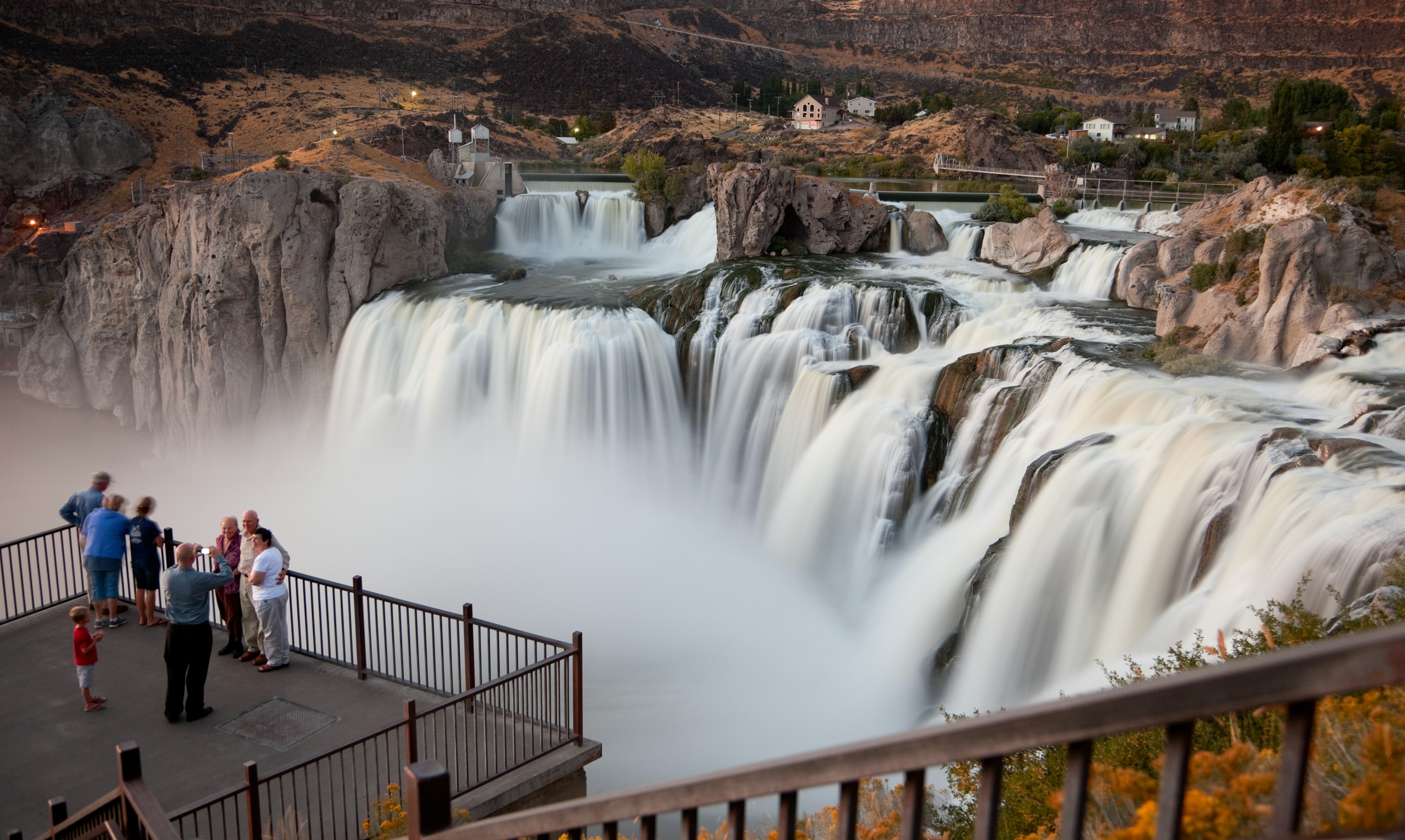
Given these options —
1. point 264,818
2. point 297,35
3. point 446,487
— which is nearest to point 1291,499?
point 264,818

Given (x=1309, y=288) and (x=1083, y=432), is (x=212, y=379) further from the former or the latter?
(x=1309, y=288)

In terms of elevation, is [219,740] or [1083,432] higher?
[1083,432]

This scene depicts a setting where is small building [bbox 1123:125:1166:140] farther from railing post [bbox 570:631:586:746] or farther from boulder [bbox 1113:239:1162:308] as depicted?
railing post [bbox 570:631:586:746]

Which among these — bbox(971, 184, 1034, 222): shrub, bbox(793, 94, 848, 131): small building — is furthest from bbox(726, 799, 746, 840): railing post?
bbox(793, 94, 848, 131): small building

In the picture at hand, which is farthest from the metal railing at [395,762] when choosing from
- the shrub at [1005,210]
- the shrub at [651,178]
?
the shrub at [651,178]

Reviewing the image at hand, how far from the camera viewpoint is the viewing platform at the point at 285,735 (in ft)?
31.1

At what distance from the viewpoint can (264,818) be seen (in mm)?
9461

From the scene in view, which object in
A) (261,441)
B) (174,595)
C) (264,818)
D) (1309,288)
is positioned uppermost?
(1309,288)

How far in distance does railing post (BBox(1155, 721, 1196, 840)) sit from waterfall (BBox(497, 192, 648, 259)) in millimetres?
37875

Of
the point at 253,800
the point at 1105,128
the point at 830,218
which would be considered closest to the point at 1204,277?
the point at 830,218

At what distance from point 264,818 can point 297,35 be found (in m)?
97.6

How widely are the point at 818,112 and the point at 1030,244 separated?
65.3 metres

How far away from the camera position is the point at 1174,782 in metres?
2.15

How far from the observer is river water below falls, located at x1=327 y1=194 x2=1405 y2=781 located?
43.3ft
